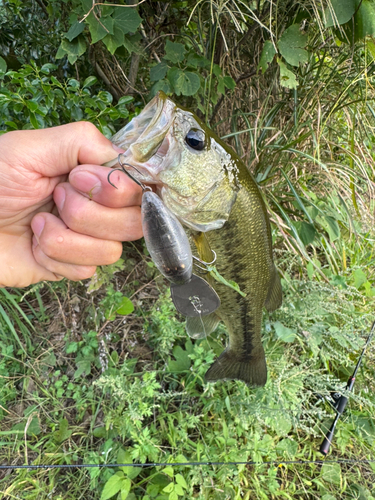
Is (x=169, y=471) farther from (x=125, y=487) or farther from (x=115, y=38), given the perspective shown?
(x=115, y=38)

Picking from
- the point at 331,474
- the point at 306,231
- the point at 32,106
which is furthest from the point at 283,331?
the point at 32,106

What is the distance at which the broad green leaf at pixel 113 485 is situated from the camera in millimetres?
1744

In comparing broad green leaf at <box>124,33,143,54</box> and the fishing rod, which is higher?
broad green leaf at <box>124,33,143,54</box>

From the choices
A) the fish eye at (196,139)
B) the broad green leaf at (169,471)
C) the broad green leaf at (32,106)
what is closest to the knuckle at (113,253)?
the fish eye at (196,139)

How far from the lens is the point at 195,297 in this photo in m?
1.17

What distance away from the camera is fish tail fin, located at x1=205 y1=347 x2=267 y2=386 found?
1.75m

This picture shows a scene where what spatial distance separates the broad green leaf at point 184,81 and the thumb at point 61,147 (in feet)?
2.29

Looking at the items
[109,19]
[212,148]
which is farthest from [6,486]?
[109,19]

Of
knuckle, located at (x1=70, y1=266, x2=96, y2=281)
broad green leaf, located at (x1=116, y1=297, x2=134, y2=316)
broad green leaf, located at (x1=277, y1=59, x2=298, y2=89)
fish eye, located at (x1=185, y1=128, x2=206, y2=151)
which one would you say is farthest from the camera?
broad green leaf, located at (x1=116, y1=297, x2=134, y2=316)

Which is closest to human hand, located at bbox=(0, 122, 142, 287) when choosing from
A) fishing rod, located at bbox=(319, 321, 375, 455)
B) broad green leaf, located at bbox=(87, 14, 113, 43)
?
broad green leaf, located at bbox=(87, 14, 113, 43)

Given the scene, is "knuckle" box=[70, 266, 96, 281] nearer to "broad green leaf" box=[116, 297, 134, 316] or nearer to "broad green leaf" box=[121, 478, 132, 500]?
"broad green leaf" box=[116, 297, 134, 316]

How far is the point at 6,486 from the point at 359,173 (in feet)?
10.1

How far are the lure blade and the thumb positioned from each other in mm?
512

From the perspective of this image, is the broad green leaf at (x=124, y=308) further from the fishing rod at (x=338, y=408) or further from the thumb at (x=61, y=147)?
the fishing rod at (x=338, y=408)
